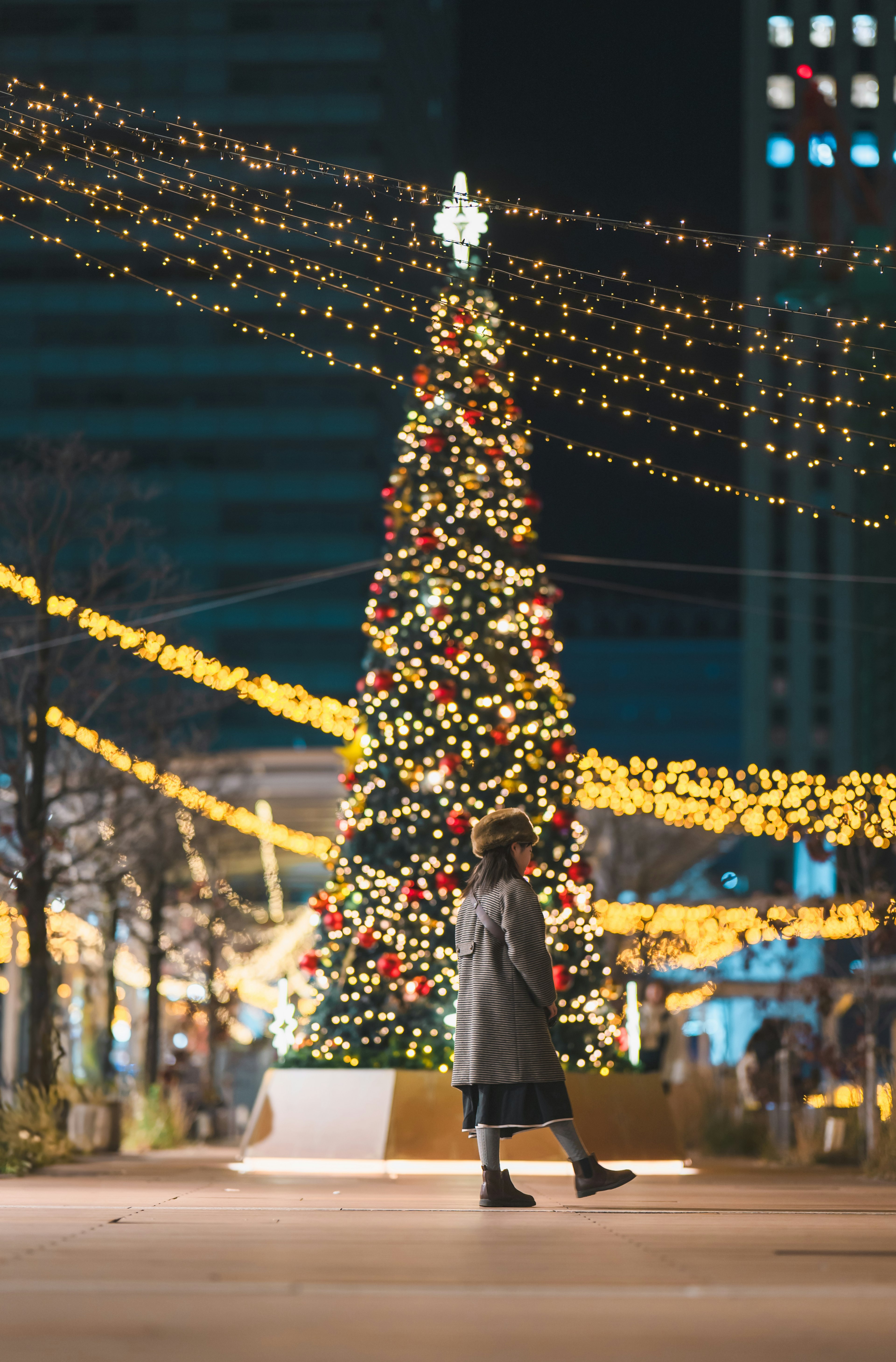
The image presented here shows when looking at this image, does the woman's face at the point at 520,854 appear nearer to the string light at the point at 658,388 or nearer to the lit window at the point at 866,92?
the string light at the point at 658,388

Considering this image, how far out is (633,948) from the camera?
28.1 meters

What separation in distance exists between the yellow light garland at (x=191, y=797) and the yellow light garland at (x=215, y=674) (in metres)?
0.95

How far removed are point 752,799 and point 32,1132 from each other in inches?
398

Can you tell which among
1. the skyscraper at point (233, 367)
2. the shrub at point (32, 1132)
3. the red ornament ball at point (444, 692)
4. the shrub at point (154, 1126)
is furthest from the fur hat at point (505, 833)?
the skyscraper at point (233, 367)

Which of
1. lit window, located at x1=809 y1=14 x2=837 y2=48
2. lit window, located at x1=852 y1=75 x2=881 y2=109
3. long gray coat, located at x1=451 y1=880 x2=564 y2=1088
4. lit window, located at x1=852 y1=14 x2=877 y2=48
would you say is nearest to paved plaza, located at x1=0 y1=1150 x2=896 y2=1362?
long gray coat, located at x1=451 y1=880 x2=564 y2=1088

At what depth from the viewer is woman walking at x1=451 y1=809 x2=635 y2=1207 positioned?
313 inches

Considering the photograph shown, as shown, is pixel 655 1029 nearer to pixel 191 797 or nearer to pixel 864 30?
pixel 191 797

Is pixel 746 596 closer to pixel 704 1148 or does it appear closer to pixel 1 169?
pixel 1 169

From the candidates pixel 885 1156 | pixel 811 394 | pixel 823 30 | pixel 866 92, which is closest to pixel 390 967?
pixel 885 1156

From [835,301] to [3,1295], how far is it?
295 feet

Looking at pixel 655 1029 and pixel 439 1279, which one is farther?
pixel 655 1029

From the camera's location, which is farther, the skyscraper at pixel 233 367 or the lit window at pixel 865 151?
the lit window at pixel 865 151

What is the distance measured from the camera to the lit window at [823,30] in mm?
109312

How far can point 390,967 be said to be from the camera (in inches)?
517
